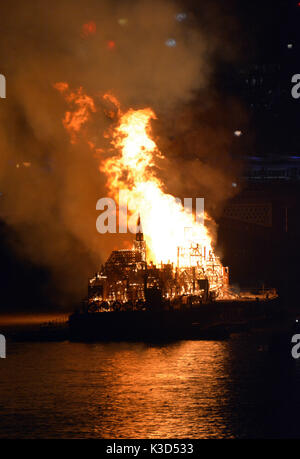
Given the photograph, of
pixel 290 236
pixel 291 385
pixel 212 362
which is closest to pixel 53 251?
pixel 290 236

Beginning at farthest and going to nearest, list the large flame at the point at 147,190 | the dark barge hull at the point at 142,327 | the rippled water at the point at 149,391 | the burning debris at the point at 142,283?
1. the large flame at the point at 147,190
2. the burning debris at the point at 142,283
3. the dark barge hull at the point at 142,327
4. the rippled water at the point at 149,391

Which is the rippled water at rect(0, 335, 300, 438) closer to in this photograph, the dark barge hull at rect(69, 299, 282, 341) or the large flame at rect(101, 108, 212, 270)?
the dark barge hull at rect(69, 299, 282, 341)

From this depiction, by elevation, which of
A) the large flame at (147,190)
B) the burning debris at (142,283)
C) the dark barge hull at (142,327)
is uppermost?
the large flame at (147,190)

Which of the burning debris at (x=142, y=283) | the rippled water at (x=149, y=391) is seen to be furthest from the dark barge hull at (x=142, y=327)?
the rippled water at (x=149, y=391)

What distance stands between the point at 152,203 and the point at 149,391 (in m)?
31.6

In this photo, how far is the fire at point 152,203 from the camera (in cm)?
8506

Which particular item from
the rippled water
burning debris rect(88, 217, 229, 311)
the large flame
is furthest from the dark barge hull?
the large flame

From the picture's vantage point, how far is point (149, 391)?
196 feet

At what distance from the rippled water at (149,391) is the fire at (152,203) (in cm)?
1470

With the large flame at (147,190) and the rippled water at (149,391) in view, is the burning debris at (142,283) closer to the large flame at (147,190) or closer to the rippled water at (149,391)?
the large flame at (147,190)

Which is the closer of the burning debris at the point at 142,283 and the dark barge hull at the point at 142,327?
the dark barge hull at the point at 142,327

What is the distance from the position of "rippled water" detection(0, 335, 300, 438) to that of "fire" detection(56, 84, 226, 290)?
1470 centimetres

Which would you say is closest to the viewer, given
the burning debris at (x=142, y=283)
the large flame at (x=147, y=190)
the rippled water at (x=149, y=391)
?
the rippled water at (x=149, y=391)

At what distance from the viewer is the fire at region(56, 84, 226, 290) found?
85.1 meters
